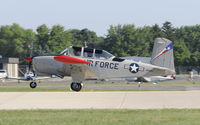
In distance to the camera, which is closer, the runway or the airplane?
the runway

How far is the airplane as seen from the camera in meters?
17.9

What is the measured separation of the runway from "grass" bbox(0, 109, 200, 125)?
2.40 feet

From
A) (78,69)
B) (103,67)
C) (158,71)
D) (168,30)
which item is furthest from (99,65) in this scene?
(168,30)

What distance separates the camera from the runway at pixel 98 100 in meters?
10.5

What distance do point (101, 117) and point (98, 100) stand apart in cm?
254

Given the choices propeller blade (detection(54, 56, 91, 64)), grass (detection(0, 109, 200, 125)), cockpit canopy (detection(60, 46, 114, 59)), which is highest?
cockpit canopy (detection(60, 46, 114, 59))

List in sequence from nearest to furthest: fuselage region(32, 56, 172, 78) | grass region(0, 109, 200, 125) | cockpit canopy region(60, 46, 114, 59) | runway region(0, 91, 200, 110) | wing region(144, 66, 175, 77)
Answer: grass region(0, 109, 200, 125) → runway region(0, 91, 200, 110) → cockpit canopy region(60, 46, 114, 59) → fuselage region(32, 56, 172, 78) → wing region(144, 66, 175, 77)

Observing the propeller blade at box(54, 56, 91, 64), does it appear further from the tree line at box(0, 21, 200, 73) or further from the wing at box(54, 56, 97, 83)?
the tree line at box(0, 21, 200, 73)

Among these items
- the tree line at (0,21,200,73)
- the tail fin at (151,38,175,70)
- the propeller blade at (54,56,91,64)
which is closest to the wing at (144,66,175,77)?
the tail fin at (151,38,175,70)

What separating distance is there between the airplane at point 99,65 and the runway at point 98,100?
5570 millimetres

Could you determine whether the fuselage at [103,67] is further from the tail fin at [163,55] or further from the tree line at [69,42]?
the tree line at [69,42]

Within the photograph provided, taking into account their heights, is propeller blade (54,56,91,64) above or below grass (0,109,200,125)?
above

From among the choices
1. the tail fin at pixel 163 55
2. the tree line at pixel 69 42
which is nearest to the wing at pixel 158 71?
the tail fin at pixel 163 55

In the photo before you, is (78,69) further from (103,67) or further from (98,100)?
(98,100)
